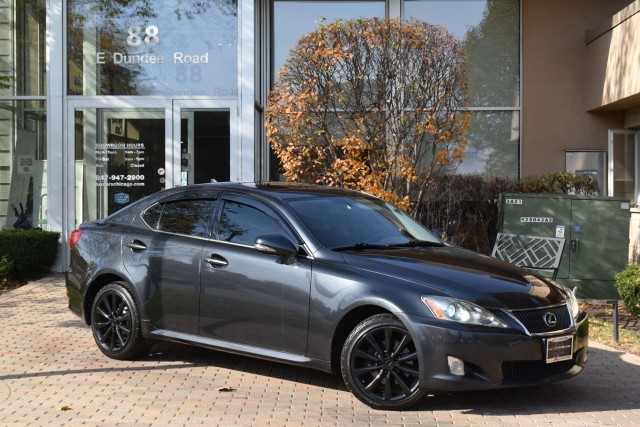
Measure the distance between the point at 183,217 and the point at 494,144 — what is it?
972cm

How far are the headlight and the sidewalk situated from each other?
672mm

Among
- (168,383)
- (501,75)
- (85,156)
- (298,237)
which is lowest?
(168,383)

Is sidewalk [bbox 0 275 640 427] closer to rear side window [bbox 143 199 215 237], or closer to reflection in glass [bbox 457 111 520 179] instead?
rear side window [bbox 143 199 215 237]

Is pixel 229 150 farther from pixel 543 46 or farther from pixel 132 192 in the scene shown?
pixel 543 46

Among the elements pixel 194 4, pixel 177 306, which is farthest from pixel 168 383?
pixel 194 4

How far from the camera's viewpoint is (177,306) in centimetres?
700

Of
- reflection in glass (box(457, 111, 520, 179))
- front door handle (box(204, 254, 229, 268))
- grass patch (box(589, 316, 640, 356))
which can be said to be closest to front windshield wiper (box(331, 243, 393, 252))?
front door handle (box(204, 254, 229, 268))

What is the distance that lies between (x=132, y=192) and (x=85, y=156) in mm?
1013

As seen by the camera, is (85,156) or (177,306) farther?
(85,156)

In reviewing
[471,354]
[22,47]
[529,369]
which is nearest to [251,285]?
[471,354]

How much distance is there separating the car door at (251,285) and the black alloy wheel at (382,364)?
0.49 m

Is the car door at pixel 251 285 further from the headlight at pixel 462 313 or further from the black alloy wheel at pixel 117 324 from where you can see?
the headlight at pixel 462 313

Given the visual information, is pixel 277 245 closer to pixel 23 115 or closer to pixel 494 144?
pixel 23 115

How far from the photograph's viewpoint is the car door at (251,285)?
627 cm
